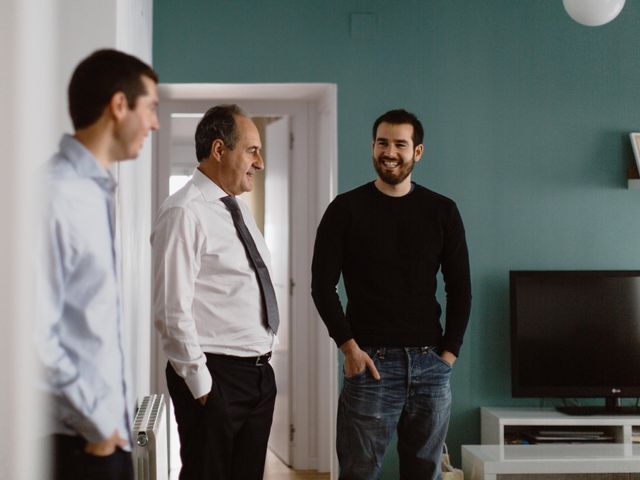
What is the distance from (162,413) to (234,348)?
80cm

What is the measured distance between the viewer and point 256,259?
2.29 meters

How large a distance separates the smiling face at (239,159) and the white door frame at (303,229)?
2.01 meters

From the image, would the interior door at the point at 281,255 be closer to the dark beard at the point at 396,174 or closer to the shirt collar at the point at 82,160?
the dark beard at the point at 396,174

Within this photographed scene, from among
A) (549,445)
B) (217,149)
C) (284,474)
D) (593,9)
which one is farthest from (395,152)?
(284,474)

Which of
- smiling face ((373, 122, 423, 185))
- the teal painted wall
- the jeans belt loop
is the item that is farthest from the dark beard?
the teal painted wall

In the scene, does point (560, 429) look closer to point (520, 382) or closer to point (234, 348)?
point (520, 382)

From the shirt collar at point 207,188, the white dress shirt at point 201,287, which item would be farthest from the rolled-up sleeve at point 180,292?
the shirt collar at point 207,188

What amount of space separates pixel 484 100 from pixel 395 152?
5.56 feet

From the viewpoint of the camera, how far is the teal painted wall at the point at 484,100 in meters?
4.06

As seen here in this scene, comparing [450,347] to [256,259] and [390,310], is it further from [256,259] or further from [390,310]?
[256,259]

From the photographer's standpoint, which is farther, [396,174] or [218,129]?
[396,174]

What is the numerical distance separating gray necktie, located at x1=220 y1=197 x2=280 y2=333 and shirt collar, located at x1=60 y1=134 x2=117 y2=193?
1.02 metres

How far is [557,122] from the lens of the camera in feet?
13.6

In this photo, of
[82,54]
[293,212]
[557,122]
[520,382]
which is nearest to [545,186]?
[557,122]
